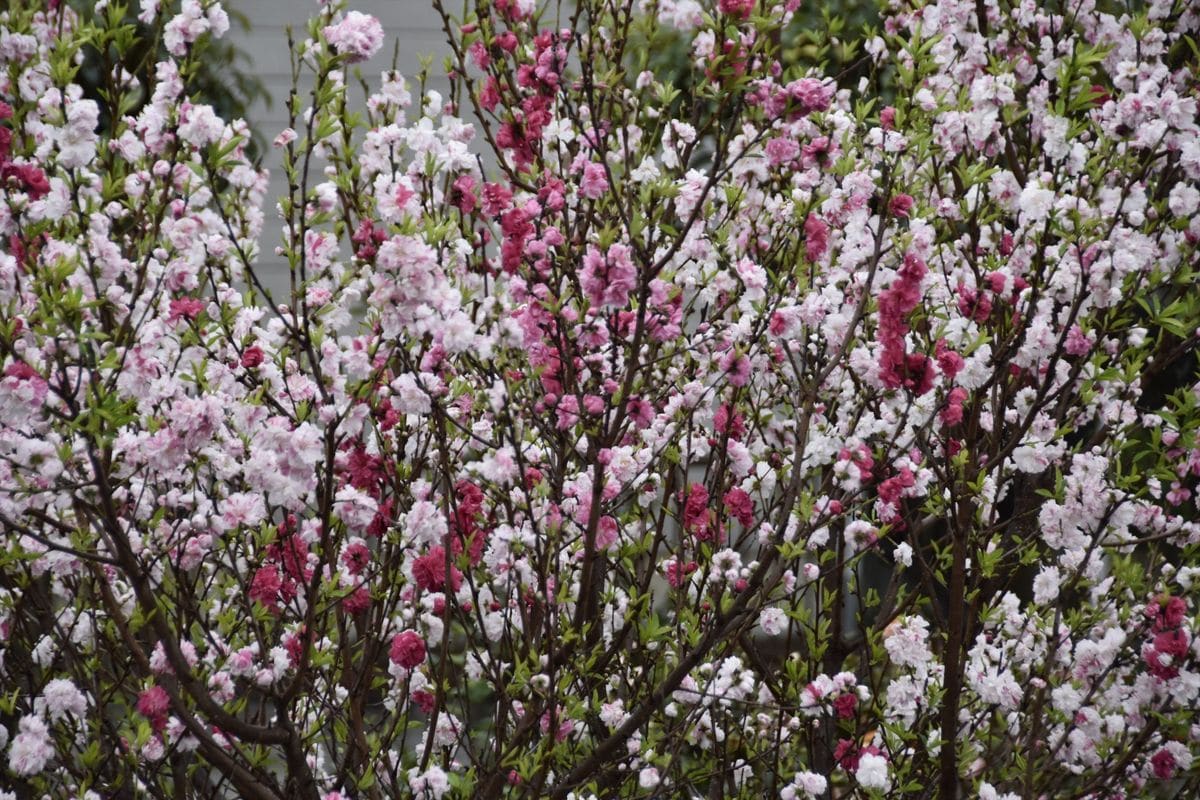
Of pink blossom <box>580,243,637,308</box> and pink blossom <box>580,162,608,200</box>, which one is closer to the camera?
pink blossom <box>580,243,637,308</box>

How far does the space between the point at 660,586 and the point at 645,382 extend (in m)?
4.81

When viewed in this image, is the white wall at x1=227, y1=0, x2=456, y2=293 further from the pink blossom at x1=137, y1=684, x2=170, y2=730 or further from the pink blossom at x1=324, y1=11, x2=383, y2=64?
the pink blossom at x1=137, y1=684, x2=170, y2=730

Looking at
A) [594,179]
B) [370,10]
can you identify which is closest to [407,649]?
[594,179]

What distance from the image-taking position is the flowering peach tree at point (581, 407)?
2764 mm

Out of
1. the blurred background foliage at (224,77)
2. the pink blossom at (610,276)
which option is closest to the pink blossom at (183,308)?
the pink blossom at (610,276)

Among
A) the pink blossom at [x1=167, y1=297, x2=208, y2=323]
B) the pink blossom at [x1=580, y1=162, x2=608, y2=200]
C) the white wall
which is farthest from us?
the white wall

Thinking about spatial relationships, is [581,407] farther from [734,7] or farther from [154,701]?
[154,701]

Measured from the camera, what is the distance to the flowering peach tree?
2764 millimetres

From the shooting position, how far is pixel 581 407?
288 centimetres

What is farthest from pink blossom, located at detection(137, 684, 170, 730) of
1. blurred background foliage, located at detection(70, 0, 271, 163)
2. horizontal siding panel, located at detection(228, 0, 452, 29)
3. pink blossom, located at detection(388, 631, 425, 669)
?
horizontal siding panel, located at detection(228, 0, 452, 29)

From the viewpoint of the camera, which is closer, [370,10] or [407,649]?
[407,649]

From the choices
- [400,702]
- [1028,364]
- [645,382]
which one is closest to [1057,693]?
[1028,364]

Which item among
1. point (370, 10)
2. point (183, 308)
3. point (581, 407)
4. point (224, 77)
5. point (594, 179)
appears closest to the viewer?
point (581, 407)

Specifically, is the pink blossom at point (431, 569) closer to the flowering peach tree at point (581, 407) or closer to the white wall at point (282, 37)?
the flowering peach tree at point (581, 407)
